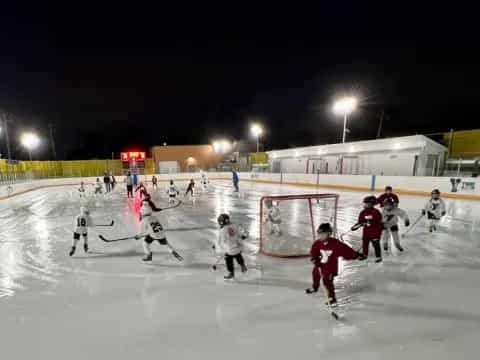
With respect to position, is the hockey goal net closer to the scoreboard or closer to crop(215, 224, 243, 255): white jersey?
crop(215, 224, 243, 255): white jersey

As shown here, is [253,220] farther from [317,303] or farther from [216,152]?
[216,152]

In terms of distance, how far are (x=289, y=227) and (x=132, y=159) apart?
3035cm

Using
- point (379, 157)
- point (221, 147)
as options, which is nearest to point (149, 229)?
point (379, 157)

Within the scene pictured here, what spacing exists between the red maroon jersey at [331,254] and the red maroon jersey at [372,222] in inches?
76.2

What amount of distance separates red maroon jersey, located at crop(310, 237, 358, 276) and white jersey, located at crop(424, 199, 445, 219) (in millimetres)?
5041

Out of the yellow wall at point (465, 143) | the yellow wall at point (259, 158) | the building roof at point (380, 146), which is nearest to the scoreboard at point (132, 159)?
the yellow wall at point (259, 158)

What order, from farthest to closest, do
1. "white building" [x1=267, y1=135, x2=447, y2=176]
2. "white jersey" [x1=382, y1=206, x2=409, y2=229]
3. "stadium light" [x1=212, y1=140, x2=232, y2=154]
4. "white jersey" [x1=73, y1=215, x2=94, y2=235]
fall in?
"stadium light" [x1=212, y1=140, x2=232, y2=154], "white building" [x1=267, y1=135, x2=447, y2=176], "white jersey" [x1=73, y1=215, x2=94, y2=235], "white jersey" [x1=382, y1=206, x2=409, y2=229]

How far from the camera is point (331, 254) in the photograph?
3248mm

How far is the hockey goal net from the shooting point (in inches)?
233

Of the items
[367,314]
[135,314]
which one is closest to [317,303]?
[367,314]

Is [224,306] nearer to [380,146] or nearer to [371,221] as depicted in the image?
[371,221]

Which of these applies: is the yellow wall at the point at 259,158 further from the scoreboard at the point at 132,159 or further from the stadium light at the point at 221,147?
the scoreboard at the point at 132,159

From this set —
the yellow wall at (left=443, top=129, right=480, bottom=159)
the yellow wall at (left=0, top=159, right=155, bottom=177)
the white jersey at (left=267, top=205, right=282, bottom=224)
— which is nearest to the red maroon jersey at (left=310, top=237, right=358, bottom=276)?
the white jersey at (left=267, top=205, right=282, bottom=224)

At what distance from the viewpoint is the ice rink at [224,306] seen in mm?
2840
